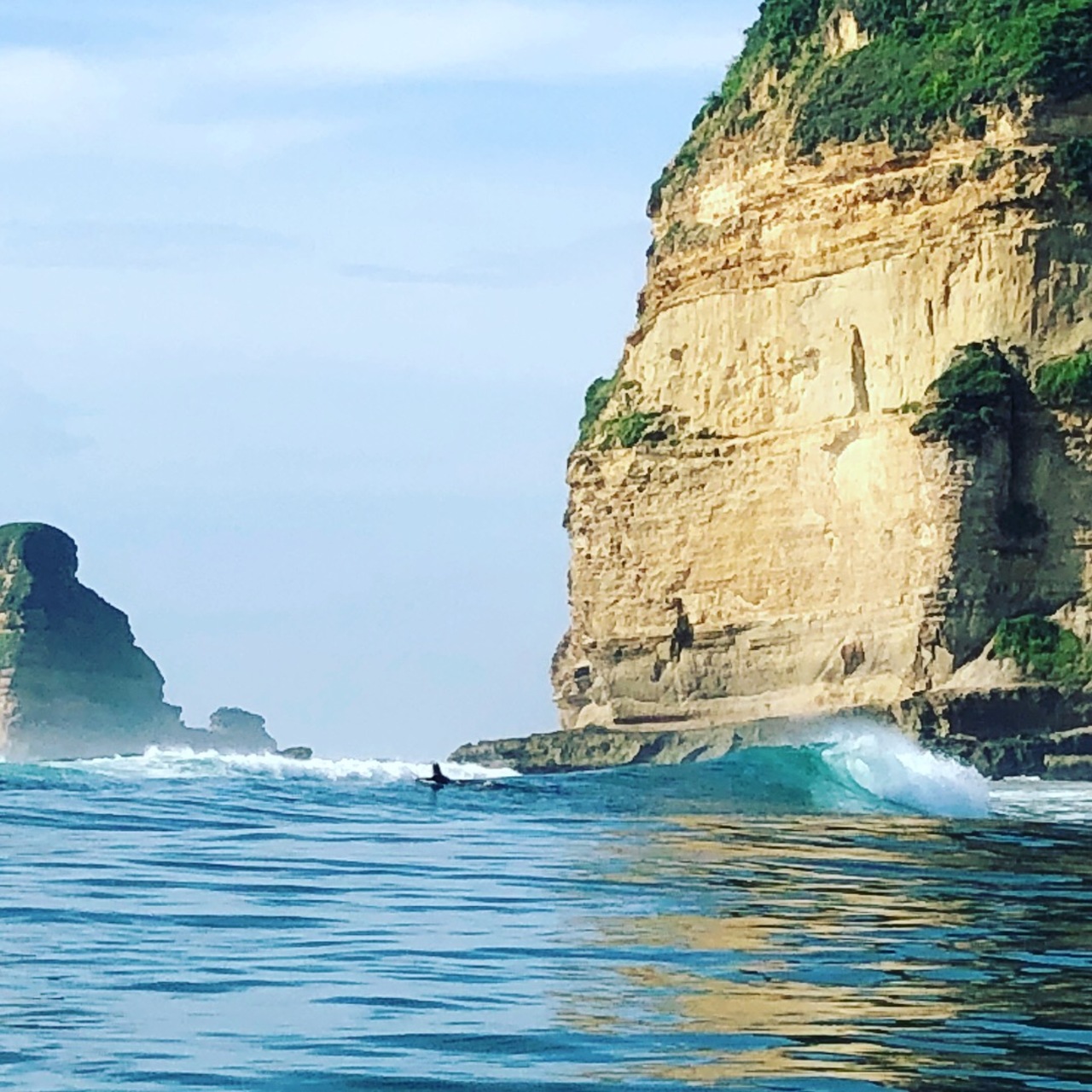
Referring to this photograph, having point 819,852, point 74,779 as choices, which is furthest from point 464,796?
point 819,852

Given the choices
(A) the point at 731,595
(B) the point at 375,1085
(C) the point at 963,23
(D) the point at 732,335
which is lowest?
(B) the point at 375,1085

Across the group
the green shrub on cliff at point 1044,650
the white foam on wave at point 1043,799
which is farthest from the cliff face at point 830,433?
the white foam on wave at point 1043,799

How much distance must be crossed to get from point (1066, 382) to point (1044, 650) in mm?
5385

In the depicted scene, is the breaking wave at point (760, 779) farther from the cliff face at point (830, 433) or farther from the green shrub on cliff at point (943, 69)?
the green shrub on cliff at point (943, 69)

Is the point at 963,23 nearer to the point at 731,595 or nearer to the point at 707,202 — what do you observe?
the point at 707,202

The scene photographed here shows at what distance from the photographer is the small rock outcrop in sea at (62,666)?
11556 cm

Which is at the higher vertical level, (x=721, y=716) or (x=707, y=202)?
(x=707, y=202)

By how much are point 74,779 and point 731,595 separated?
1914 cm

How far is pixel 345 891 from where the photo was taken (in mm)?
15336

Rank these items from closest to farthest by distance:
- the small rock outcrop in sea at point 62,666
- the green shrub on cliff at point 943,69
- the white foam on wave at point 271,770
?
the white foam on wave at point 271,770 → the green shrub on cliff at point 943,69 → the small rock outcrop in sea at point 62,666

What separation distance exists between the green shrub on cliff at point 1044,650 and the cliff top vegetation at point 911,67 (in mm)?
10136

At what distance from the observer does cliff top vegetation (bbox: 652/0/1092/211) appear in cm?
5044

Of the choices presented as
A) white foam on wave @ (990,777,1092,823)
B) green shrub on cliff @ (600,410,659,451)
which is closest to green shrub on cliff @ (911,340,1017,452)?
white foam on wave @ (990,777,1092,823)

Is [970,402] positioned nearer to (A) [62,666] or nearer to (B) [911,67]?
(B) [911,67]
